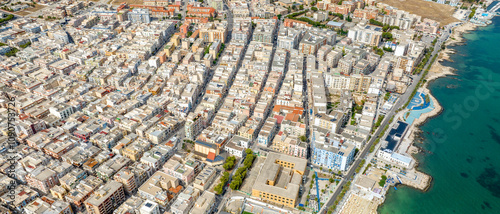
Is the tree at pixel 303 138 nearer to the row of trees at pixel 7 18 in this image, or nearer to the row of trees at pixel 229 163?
the row of trees at pixel 229 163

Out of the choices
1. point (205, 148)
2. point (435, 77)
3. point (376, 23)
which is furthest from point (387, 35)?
point (205, 148)

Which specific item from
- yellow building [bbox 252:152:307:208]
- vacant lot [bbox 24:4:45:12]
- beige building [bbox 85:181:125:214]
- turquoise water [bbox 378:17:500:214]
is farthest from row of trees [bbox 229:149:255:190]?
vacant lot [bbox 24:4:45:12]

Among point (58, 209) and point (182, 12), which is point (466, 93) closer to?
point (58, 209)

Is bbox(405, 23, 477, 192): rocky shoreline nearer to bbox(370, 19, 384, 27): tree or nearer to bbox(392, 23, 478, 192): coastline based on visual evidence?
bbox(392, 23, 478, 192): coastline

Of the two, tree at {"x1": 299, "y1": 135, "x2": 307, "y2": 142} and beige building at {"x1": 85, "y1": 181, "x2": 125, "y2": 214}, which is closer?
beige building at {"x1": 85, "y1": 181, "x2": 125, "y2": 214}

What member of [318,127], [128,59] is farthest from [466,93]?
[128,59]

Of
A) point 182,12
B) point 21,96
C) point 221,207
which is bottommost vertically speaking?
point 221,207

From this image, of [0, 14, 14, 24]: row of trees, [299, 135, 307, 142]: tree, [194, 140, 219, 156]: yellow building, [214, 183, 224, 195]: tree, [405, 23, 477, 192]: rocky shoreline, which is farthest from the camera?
[0, 14, 14, 24]: row of trees
